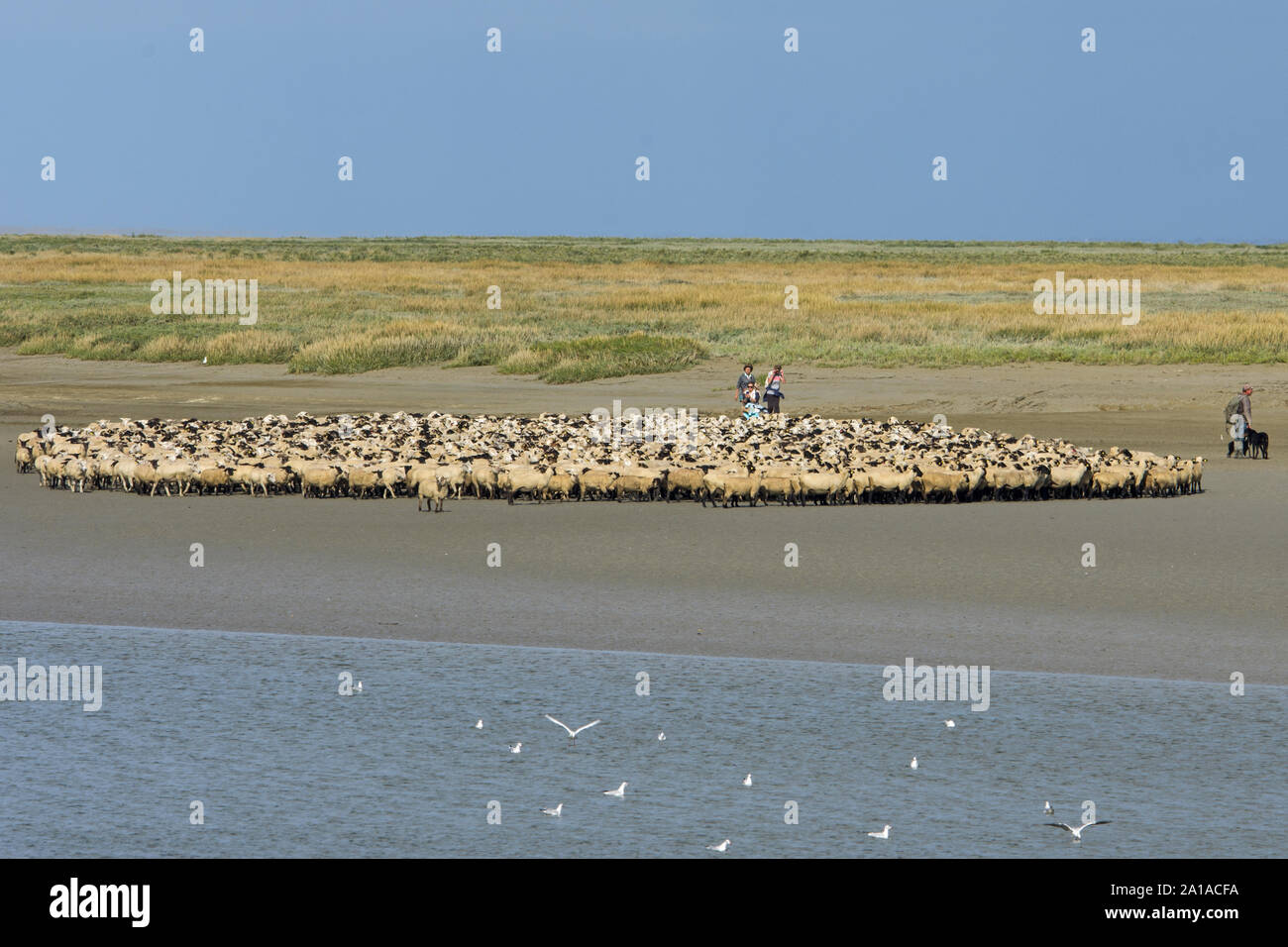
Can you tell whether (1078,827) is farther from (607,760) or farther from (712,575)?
(712,575)

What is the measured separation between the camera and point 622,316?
182 feet

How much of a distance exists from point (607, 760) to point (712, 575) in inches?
238

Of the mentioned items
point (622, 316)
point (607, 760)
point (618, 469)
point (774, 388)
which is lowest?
point (607, 760)

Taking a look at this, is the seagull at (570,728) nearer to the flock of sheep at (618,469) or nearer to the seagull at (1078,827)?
the seagull at (1078,827)

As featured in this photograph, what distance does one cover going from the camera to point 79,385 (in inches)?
1571

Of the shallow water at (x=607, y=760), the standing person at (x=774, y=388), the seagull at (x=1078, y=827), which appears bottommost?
the seagull at (x=1078, y=827)

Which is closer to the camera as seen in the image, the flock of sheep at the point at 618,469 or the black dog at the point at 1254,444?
the flock of sheep at the point at 618,469

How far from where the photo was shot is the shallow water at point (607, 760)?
23.3ft

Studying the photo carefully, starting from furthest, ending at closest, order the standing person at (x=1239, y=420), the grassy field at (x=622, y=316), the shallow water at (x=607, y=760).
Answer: the grassy field at (x=622, y=316) < the standing person at (x=1239, y=420) < the shallow water at (x=607, y=760)

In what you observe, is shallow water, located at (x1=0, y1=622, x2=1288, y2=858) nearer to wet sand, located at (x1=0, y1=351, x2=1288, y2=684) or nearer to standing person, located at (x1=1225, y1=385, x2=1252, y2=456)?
wet sand, located at (x1=0, y1=351, x2=1288, y2=684)

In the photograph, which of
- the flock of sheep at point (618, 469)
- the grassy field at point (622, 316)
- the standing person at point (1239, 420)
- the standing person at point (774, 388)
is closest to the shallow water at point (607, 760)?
the flock of sheep at point (618, 469)

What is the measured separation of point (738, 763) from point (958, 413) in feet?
85.2

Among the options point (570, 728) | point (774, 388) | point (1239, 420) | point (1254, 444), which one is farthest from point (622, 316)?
point (570, 728)

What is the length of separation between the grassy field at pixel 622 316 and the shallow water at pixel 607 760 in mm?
28967
